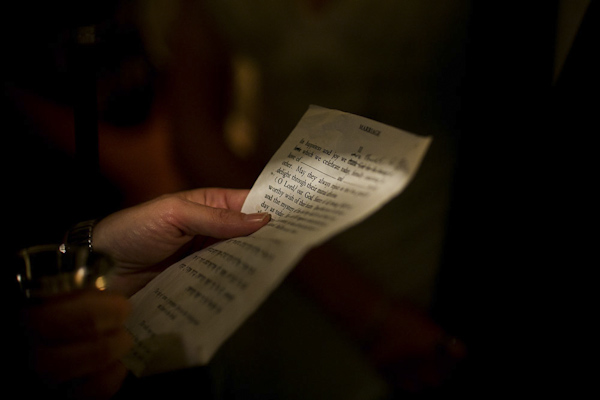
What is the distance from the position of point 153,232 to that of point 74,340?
221 mm

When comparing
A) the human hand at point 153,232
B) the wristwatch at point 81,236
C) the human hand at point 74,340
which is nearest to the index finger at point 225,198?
the human hand at point 153,232

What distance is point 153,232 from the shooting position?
0.56 metres

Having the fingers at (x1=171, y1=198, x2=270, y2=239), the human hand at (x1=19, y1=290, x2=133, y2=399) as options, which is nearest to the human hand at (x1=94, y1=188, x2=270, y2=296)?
the fingers at (x1=171, y1=198, x2=270, y2=239)

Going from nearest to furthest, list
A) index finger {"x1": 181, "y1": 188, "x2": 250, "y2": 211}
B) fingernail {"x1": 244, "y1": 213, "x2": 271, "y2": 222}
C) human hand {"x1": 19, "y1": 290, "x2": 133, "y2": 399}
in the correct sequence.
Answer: human hand {"x1": 19, "y1": 290, "x2": 133, "y2": 399} < fingernail {"x1": 244, "y1": 213, "x2": 271, "y2": 222} < index finger {"x1": 181, "y1": 188, "x2": 250, "y2": 211}

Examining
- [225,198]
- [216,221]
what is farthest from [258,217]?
[225,198]

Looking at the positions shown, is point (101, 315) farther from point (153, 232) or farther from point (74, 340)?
point (153, 232)

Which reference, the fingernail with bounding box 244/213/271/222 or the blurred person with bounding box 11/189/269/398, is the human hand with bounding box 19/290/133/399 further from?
the fingernail with bounding box 244/213/271/222

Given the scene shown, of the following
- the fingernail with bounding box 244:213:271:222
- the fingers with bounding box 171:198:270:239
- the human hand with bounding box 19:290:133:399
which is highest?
the fingernail with bounding box 244:213:271:222

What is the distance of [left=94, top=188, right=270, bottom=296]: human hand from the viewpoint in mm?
513

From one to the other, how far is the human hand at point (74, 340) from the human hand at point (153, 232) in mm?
175

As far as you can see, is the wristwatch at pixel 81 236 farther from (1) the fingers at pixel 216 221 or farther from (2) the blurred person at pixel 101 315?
(1) the fingers at pixel 216 221

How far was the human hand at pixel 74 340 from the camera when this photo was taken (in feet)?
1.10

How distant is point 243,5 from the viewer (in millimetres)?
887

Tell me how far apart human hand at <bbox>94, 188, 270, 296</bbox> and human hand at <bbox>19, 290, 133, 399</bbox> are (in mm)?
175
